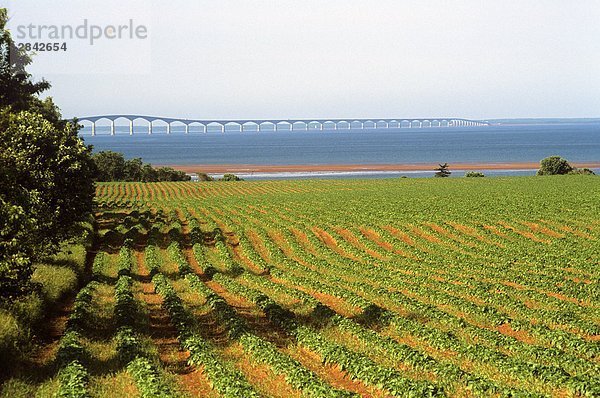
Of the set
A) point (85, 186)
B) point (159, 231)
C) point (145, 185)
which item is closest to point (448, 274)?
point (85, 186)

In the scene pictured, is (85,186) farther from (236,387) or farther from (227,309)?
(236,387)

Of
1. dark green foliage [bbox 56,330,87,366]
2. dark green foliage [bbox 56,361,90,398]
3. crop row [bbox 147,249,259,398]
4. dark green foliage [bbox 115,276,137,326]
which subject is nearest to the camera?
dark green foliage [bbox 56,361,90,398]

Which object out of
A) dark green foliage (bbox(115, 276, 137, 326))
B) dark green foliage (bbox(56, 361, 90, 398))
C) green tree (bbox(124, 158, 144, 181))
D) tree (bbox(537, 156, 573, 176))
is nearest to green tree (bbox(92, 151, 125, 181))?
green tree (bbox(124, 158, 144, 181))

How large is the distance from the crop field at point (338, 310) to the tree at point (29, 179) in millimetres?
2952

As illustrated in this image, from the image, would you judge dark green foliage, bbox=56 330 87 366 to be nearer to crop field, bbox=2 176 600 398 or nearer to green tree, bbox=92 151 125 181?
crop field, bbox=2 176 600 398

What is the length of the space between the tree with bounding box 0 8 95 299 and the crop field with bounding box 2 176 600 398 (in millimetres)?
2952

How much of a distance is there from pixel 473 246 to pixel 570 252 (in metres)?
5.97

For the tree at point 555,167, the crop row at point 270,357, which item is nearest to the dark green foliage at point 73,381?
the crop row at point 270,357

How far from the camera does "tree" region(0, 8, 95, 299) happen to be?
734 inches

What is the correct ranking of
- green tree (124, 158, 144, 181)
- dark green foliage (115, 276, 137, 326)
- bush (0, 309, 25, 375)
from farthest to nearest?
1. green tree (124, 158, 144, 181)
2. dark green foliage (115, 276, 137, 326)
3. bush (0, 309, 25, 375)

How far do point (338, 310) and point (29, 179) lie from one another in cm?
1461

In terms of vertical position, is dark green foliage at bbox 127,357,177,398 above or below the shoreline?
above

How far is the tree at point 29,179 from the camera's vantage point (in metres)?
18.6

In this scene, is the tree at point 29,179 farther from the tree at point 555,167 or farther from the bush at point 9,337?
the tree at point 555,167
